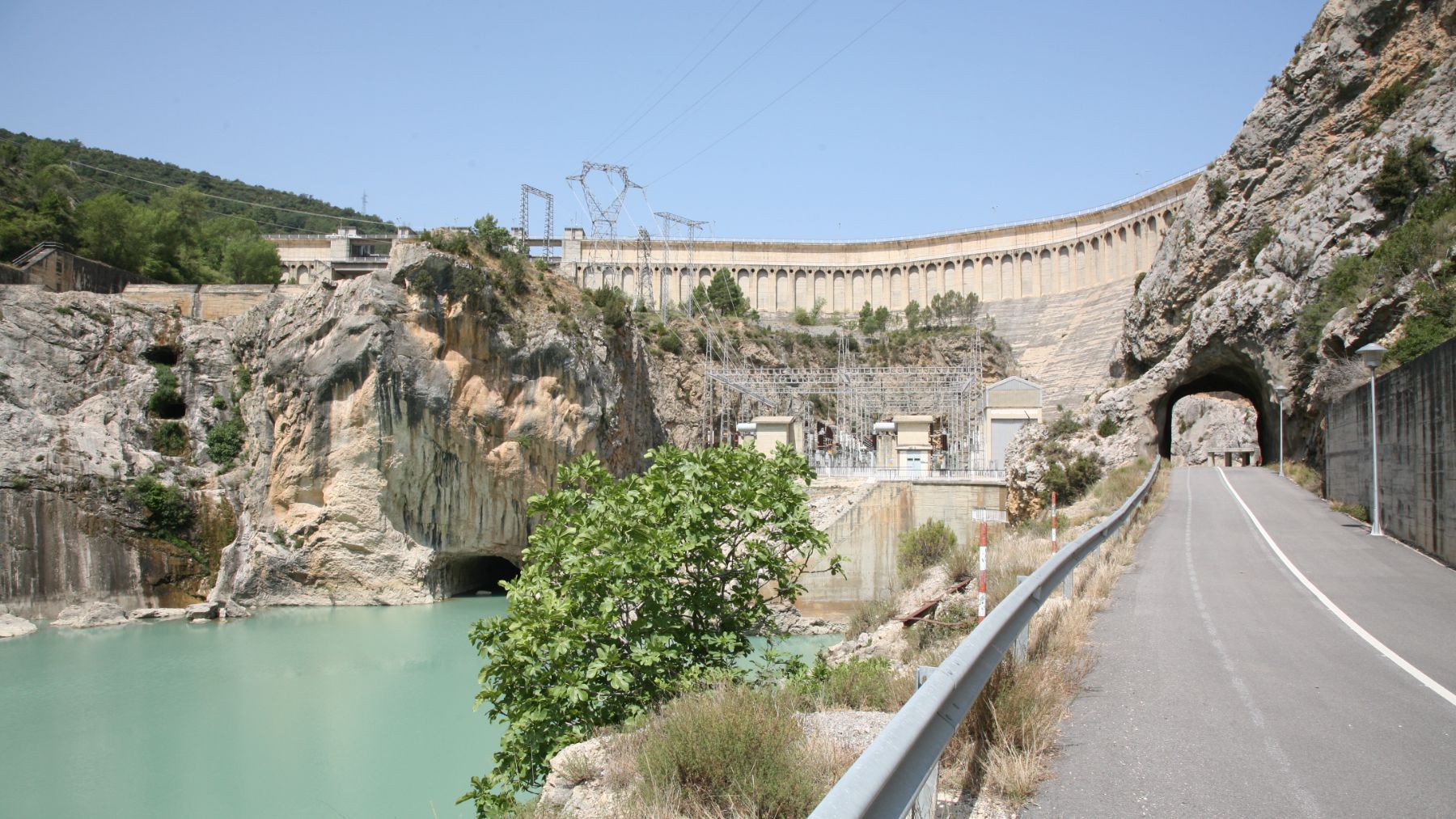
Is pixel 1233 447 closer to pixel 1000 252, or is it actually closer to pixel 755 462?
pixel 1000 252

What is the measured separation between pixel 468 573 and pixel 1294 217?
34120mm

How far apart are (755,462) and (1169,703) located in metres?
4.89

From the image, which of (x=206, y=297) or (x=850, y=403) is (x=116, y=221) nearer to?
(x=206, y=297)

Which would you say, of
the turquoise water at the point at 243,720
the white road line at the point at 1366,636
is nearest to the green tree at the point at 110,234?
the turquoise water at the point at 243,720

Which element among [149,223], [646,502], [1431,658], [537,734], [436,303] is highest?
[149,223]

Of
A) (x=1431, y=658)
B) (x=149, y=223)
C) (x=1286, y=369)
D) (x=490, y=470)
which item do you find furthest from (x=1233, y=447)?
(x=149, y=223)

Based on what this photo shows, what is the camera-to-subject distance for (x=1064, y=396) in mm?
65125

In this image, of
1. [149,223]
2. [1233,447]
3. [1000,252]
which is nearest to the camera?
[149,223]

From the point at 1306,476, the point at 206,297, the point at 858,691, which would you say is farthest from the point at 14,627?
the point at 1306,476

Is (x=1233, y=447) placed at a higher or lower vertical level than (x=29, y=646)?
higher

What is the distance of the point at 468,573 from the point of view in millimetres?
38719

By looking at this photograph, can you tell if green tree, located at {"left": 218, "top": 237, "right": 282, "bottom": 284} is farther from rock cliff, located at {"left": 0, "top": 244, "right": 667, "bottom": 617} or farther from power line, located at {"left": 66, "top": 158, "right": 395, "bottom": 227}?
rock cliff, located at {"left": 0, "top": 244, "right": 667, "bottom": 617}

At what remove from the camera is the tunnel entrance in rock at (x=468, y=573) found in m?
35.8

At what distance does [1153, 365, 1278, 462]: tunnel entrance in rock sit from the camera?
119ft
